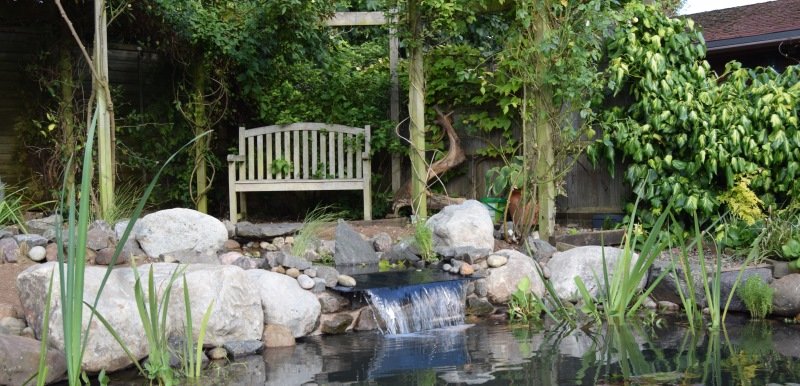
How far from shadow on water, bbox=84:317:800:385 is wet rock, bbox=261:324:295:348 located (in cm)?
9

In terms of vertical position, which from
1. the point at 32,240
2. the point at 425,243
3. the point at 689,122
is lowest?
the point at 425,243

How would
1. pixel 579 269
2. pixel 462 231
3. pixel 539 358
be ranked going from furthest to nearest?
pixel 462 231 → pixel 579 269 → pixel 539 358

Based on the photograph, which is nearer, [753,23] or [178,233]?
[178,233]

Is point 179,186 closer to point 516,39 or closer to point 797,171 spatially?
point 516,39

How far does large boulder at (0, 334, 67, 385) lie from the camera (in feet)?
11.2

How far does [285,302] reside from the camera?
4605mm

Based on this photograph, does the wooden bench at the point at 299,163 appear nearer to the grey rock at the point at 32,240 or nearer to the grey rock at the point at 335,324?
the grey rock at the point at 32,240

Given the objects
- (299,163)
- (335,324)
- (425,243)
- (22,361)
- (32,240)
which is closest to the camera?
(22,361)

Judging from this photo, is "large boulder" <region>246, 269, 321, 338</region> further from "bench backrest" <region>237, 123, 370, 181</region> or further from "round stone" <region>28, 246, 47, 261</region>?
"bench backrest" <region>237, 123, 370, 181</region>

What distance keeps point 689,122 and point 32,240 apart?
4.83 metres

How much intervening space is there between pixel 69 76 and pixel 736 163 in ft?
18.9

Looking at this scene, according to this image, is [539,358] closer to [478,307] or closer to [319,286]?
[478,307]

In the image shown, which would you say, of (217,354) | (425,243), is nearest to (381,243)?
(425,243)

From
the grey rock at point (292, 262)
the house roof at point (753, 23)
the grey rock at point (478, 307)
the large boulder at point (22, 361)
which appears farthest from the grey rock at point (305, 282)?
the house roof at point (753, 23)
